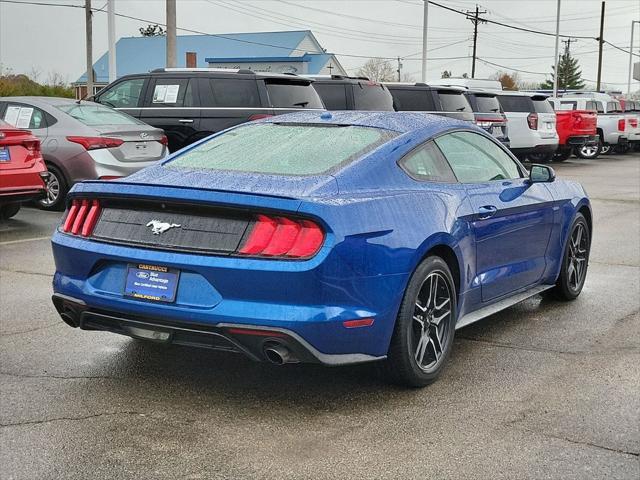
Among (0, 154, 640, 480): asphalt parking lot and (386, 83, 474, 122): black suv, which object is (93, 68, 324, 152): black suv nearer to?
(386, 83, 474, 122): black suv

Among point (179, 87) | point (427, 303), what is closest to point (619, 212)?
point (179, 87)

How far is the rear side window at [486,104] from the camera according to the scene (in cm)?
2139

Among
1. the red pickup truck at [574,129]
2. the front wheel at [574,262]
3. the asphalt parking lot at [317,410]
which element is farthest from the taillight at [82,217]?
the red pickup truck at [574,129]

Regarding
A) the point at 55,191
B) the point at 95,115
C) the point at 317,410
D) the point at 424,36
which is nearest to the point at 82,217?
the point at 317,410

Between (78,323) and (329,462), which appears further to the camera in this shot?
(78,323)

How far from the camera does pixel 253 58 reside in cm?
6028

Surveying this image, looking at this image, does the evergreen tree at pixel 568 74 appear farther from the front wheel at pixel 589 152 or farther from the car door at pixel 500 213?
the car door at pixel 500 213

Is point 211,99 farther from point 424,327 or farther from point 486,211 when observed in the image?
point 424,327

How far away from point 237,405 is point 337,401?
0.52m

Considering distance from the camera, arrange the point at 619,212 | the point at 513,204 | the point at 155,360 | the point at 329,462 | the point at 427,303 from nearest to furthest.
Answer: the point at 329,462
the point at 427,303
the point at 155,360
the point at 513,204
the point at 619,212

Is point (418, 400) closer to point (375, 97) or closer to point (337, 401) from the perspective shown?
point (337, 401)

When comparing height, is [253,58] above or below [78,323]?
above

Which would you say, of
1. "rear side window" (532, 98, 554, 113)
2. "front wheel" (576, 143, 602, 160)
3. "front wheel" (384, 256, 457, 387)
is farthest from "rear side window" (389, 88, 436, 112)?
"front wheel" (384, 256, 457, 387)

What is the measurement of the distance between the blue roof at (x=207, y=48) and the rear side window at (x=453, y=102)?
45.4 meters
